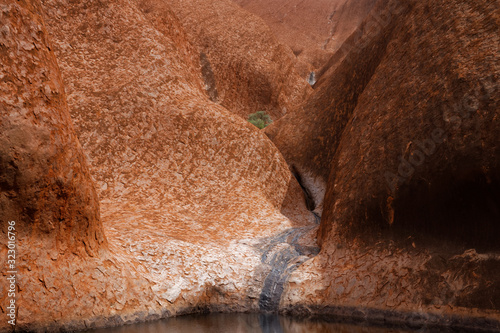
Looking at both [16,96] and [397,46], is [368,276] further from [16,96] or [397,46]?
[16,96]

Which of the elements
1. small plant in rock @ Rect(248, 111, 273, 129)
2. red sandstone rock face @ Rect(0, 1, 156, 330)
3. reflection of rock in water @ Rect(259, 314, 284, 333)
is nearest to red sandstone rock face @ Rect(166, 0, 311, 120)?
small plant in rock @ Rect(248, 111, 273, 129)

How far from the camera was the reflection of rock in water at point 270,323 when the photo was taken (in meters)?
7.02

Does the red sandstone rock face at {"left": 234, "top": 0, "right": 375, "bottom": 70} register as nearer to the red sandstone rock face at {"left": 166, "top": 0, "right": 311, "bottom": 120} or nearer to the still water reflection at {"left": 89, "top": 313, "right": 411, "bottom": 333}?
the red sandstone rock face at {"left": 166, "top": 0, "right": 311, "bottom": 120}

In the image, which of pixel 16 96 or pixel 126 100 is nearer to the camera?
pixel 16 96

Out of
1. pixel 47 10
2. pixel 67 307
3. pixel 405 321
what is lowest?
pixel 405 321

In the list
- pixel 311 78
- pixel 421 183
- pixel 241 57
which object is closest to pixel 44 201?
pixel 421 183

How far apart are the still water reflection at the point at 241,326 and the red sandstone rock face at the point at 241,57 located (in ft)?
43.6

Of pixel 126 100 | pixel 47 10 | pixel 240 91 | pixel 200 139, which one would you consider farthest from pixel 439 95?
pixel 240 91

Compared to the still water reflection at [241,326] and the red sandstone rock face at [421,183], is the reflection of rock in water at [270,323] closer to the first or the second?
the still water reflection at [241,326]

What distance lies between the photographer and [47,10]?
13.1 meters

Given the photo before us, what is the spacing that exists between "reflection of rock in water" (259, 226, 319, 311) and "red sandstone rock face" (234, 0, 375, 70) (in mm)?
29621

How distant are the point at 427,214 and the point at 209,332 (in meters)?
3.70

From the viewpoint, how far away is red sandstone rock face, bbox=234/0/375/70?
41.1 m

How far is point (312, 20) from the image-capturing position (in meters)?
45.7
